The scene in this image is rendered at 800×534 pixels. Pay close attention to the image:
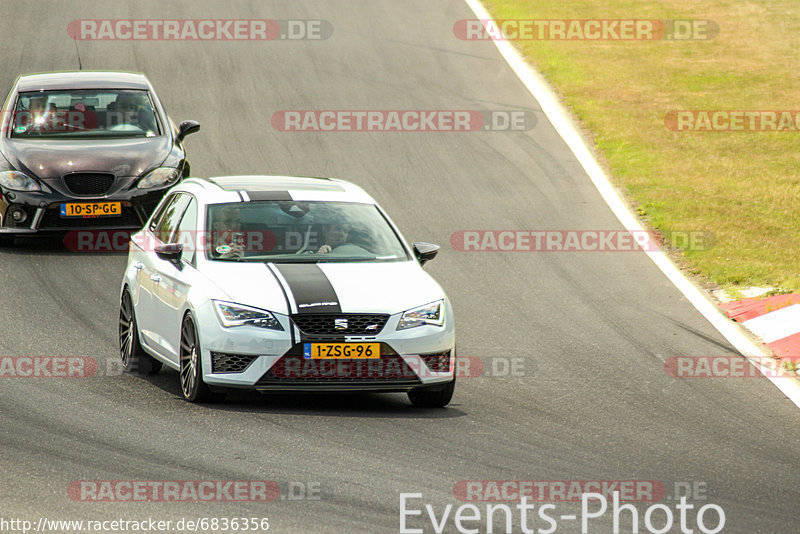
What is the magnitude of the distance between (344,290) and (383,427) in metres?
1.08

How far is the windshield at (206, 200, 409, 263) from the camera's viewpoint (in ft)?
32.8

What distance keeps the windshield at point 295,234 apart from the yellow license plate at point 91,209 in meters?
5.29

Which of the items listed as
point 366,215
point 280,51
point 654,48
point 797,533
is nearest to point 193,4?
point 280,51

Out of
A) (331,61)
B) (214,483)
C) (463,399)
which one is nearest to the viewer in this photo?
(214,483)

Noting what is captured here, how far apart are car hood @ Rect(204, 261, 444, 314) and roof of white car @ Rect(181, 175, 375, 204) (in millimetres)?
871

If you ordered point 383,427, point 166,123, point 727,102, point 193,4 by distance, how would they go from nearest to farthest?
point 383,427, point 166,123, point 727,102, point 193,4

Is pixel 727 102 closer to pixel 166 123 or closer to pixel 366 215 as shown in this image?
pixel 166 123

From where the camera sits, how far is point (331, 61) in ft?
86.7

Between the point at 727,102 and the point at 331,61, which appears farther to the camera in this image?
the point at 331,61

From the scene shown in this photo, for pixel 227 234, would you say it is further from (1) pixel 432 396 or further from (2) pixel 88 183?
(2) pixel 88 183

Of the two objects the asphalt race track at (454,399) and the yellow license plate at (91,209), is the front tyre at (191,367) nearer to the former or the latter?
the asphalt race track at (454,399)

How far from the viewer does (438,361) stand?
939 centimetres

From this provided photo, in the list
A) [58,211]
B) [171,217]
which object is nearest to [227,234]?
[171,217]

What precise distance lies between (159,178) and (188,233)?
5.47 metres
